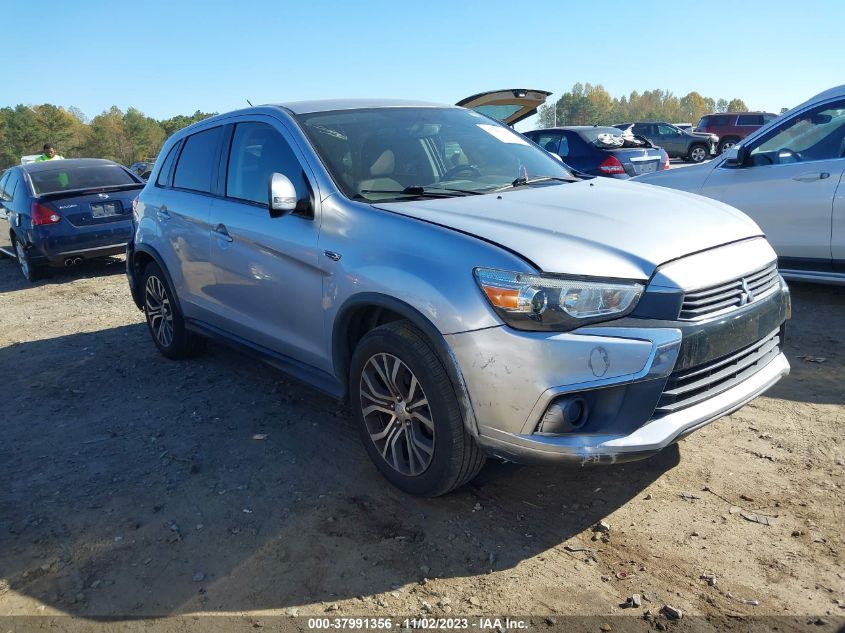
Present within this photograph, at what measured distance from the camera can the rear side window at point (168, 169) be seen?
5.31 m

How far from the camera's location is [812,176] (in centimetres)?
574

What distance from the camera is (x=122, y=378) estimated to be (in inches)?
210

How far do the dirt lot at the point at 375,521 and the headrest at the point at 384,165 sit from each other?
1.55 metres

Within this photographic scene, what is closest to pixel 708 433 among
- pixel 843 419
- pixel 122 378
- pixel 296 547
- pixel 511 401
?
pixel 843 419

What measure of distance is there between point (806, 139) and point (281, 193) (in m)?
4.75

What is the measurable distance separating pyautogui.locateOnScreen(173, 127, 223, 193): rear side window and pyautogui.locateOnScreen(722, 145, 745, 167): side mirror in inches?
175

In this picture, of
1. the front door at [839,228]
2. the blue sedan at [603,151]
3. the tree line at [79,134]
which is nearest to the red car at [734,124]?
the blue sedan at [603,151]

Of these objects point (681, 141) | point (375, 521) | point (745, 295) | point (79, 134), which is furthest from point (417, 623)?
point (79, 134)

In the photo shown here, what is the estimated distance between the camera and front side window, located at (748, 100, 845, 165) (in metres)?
5.66

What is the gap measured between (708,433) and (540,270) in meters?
1.77

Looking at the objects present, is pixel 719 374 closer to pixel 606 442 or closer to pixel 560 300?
pixel 606 442

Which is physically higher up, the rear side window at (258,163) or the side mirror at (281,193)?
the rear side window at (258,163)

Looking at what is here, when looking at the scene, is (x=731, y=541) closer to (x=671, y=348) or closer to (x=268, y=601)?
(x=671, y=348)

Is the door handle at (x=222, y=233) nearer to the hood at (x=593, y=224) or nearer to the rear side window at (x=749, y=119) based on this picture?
the hood at (x=593, y=224)
